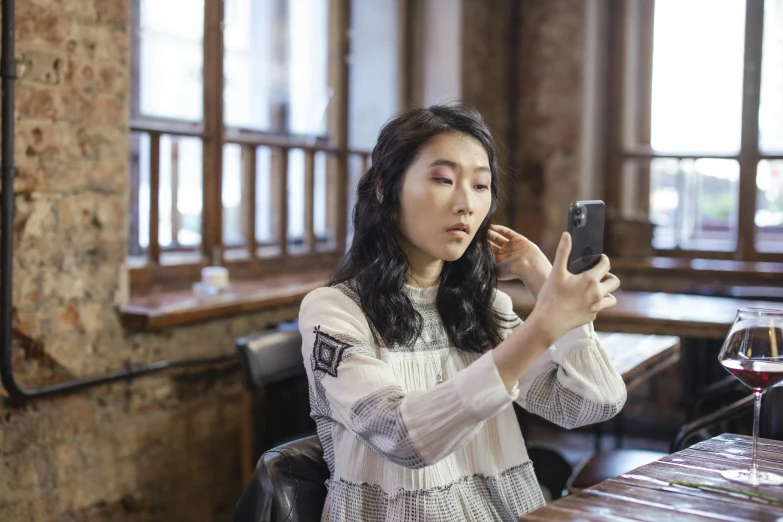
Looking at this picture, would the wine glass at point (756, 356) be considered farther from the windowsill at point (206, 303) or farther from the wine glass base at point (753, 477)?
the windowsill at point (206, 303)

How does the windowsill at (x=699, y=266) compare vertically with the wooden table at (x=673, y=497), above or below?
above

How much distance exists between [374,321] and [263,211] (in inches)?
101

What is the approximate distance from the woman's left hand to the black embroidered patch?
0.49 metres

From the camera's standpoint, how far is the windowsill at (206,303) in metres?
2.79

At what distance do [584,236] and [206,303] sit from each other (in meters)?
1.83

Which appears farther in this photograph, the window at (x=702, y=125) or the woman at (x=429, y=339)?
the window at (x=702, y=125)

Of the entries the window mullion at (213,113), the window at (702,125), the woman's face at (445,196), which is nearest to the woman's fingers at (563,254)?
the woman's face at (445,196)

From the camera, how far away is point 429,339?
170cm

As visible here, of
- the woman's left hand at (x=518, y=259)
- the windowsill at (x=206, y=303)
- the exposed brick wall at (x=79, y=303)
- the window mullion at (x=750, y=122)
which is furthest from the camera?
the window mullion at (x=750, y=122)

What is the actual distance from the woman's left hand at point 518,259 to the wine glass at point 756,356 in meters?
0.42

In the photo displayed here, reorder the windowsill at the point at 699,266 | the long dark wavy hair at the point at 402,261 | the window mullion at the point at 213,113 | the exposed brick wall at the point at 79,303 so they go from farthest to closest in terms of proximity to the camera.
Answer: the windowsill at the point at 699,266
the window mullion at the point at 213,113
the exposed brick wall at the point at 79,303
the long dark wavy hair at the point at 402,261

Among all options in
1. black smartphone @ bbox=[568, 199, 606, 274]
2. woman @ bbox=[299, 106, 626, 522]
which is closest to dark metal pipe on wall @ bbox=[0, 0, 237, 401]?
woman @ bbox=[299, 106, 626, 522]

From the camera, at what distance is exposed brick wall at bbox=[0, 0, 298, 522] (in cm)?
245

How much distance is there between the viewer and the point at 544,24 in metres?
5.18
